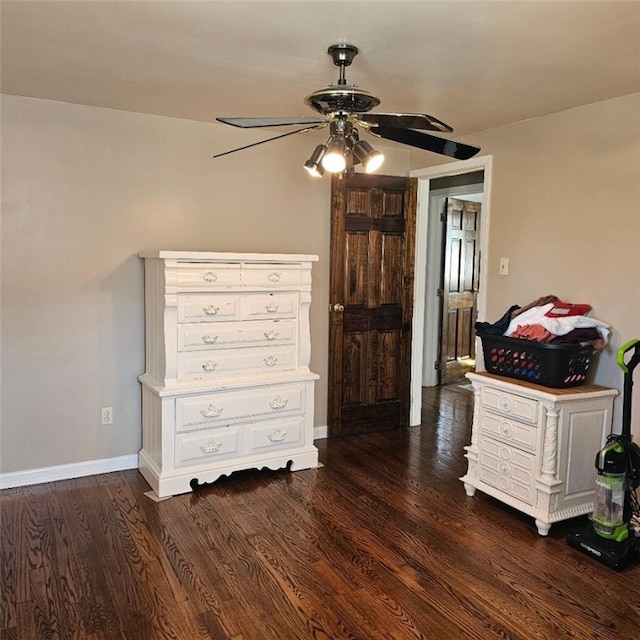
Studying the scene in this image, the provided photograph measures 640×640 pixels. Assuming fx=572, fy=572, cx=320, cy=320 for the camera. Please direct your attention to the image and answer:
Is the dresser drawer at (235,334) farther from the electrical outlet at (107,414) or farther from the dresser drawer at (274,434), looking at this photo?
the electrical outlet at (107,414)

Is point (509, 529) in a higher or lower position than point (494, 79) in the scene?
lower

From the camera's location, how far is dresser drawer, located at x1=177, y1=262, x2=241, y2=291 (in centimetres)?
324

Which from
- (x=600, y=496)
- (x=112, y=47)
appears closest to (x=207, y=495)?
(x=600, y=496)

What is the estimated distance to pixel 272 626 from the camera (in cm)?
214

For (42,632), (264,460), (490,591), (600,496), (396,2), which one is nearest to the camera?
(396,2)

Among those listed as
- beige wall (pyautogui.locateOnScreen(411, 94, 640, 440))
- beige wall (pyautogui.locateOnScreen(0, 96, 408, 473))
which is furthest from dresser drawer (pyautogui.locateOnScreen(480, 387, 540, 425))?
beige wall (pyautogui.locateOnScreen(0, 96, 408, 473))

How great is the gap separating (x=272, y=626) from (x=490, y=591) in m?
0.92

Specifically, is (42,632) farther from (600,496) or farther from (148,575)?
(600,496)

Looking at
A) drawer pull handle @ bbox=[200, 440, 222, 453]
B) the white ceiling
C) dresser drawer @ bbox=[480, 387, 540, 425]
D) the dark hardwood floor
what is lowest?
the dark hardwood floor

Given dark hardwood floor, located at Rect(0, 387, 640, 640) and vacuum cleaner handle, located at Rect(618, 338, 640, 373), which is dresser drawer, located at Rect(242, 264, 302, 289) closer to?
dark hardwood floor, located at Rect(0, 387, 640, 640)

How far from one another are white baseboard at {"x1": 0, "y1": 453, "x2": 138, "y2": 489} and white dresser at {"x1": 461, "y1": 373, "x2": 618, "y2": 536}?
2245mm

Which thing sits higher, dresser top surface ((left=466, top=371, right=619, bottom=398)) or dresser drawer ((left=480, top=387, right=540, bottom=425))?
dresser top surface ((left=466, top=371, right=619, bottom=398))

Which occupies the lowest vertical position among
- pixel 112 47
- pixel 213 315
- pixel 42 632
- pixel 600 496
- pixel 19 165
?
pixel 42 632

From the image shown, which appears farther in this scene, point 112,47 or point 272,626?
point 112,47
